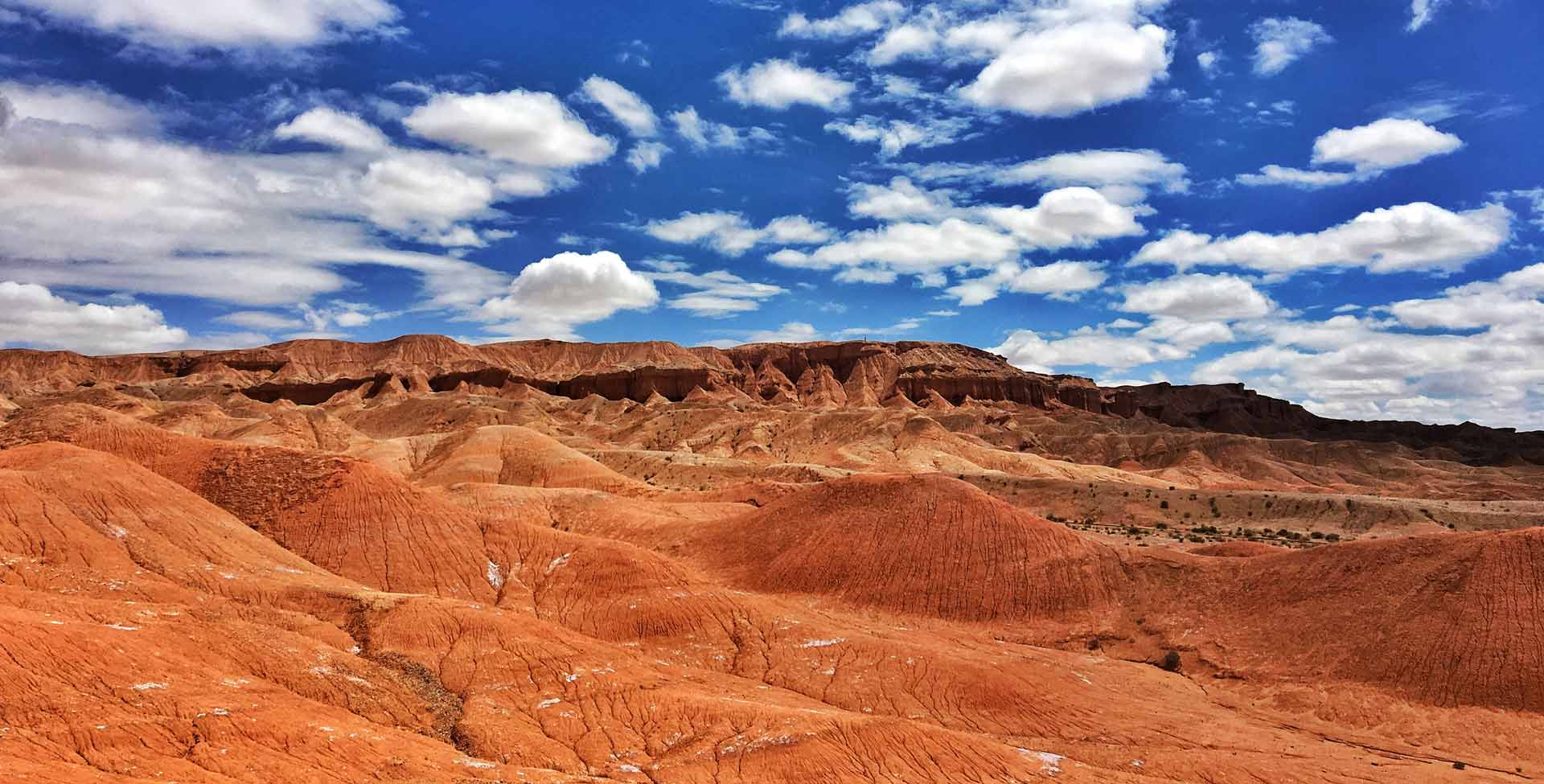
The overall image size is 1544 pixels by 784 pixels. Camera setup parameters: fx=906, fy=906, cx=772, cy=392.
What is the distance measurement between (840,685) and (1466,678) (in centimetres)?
1995

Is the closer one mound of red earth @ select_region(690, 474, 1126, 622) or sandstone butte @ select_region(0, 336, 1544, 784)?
sandstone butte @ select_region(0, 336, 1544, 784)

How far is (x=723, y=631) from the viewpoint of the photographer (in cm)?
3362

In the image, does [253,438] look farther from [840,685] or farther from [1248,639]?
[1248,639]

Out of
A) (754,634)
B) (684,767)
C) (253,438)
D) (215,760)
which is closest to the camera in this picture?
(215,760)

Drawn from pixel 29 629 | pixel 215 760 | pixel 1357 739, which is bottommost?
pixel 1357 739

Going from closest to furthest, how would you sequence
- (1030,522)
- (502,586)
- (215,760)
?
(215,760), (502,586), (1030,522)

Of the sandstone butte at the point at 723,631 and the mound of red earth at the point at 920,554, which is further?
the mound of red earth at the point at 920,554

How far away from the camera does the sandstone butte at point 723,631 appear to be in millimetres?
20562

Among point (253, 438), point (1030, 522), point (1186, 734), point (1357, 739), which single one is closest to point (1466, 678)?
point (1357, 739)

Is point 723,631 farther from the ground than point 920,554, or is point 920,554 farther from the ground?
point 920,554

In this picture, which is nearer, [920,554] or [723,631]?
[723,631]

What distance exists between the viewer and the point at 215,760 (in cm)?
1748

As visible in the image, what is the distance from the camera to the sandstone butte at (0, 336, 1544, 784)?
20.6 meters

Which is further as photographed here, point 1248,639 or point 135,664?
point 1248,639
